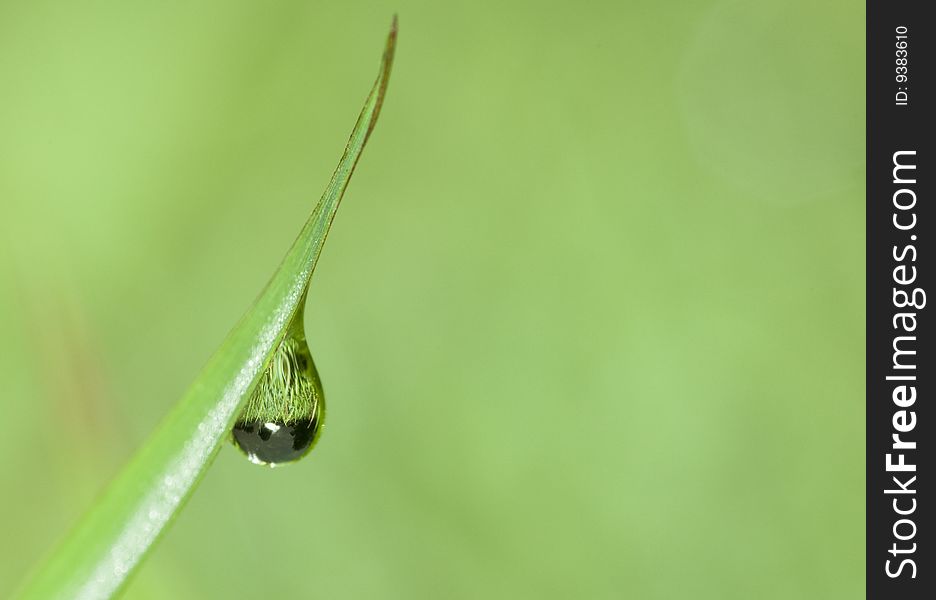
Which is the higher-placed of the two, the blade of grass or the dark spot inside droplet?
the blade of grass
